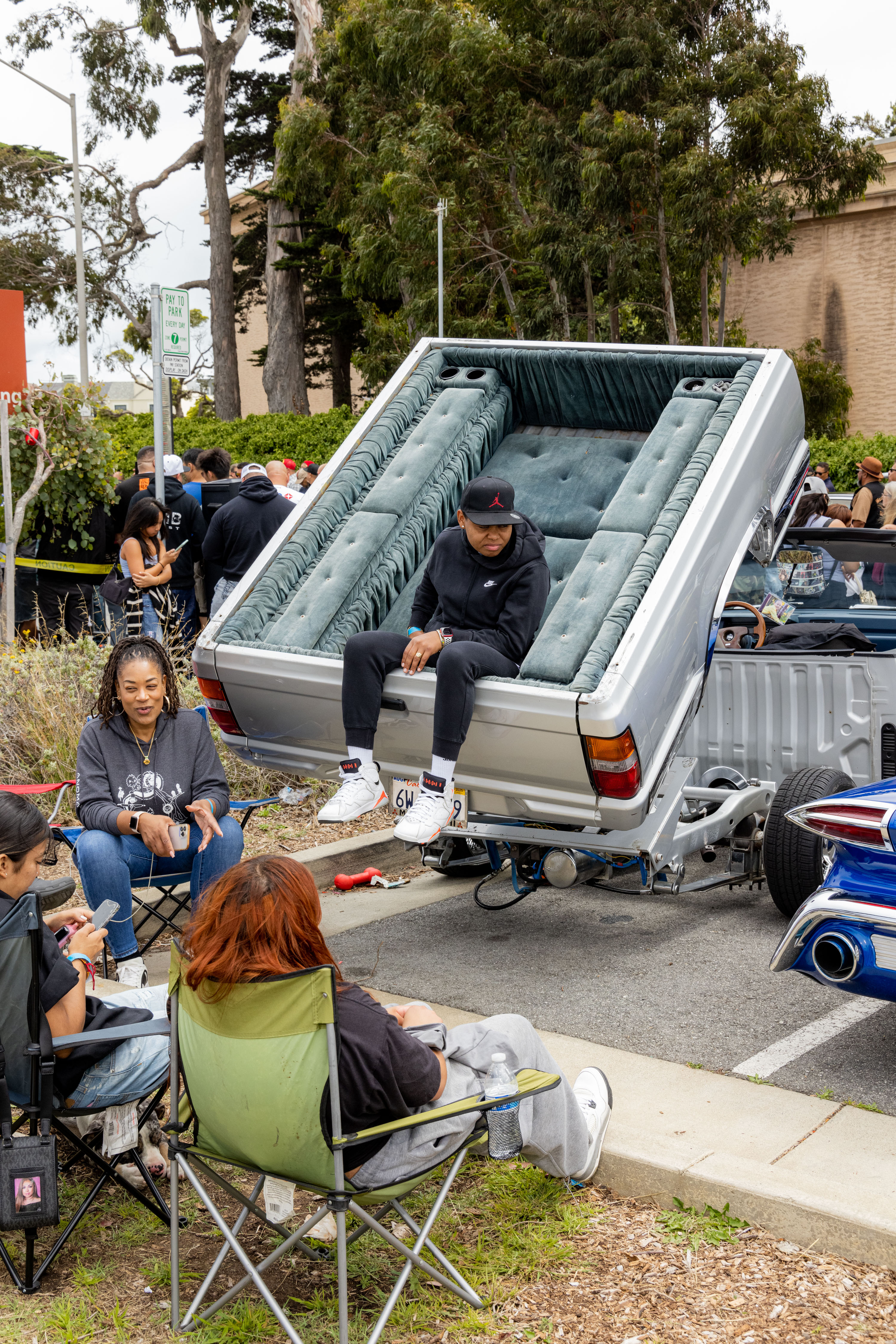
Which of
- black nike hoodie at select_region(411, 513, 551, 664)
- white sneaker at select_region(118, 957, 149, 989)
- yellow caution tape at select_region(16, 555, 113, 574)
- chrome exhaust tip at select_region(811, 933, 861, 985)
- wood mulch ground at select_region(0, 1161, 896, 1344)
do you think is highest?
black nike hoodie at select_region(411, 513, 551, 664)

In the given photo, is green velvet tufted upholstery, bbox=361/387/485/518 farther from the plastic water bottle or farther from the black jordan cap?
the plastic water bottle

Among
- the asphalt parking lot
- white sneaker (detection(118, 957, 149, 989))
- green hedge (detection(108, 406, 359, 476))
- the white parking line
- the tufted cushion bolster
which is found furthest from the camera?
green hedge (detection(108, 406, 359, 476))

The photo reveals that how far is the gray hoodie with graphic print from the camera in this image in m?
4.67

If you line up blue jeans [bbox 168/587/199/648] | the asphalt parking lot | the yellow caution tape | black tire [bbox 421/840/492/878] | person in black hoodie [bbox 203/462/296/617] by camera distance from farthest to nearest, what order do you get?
the yellow caution tape → blue jeans [bbox 168/587/199/648] → person in black hoodie [bbox 203/462/296/617] → black tire [bbox 421/840/492/878] → the asphalt parking lot

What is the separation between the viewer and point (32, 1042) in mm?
2963

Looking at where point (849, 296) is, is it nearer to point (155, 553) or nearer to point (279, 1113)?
point (155, 553)

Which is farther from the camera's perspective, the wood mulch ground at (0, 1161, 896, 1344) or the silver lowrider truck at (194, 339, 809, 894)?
the silver lowrider truck at (194, 339, 809, 894)

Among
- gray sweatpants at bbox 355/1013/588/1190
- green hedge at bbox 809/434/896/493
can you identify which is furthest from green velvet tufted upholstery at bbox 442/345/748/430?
green hedge at bbox 809/434/896/493

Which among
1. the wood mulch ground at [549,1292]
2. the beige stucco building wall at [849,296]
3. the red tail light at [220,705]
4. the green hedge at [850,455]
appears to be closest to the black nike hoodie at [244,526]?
the red tail light at [220,705]

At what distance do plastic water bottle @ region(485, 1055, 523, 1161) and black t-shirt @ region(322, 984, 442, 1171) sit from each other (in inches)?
6.1

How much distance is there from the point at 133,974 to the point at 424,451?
116 inches

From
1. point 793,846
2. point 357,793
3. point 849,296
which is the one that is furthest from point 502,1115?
point 849,296

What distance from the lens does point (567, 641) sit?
4777mm

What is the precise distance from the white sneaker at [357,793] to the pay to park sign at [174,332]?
415 centimetres
